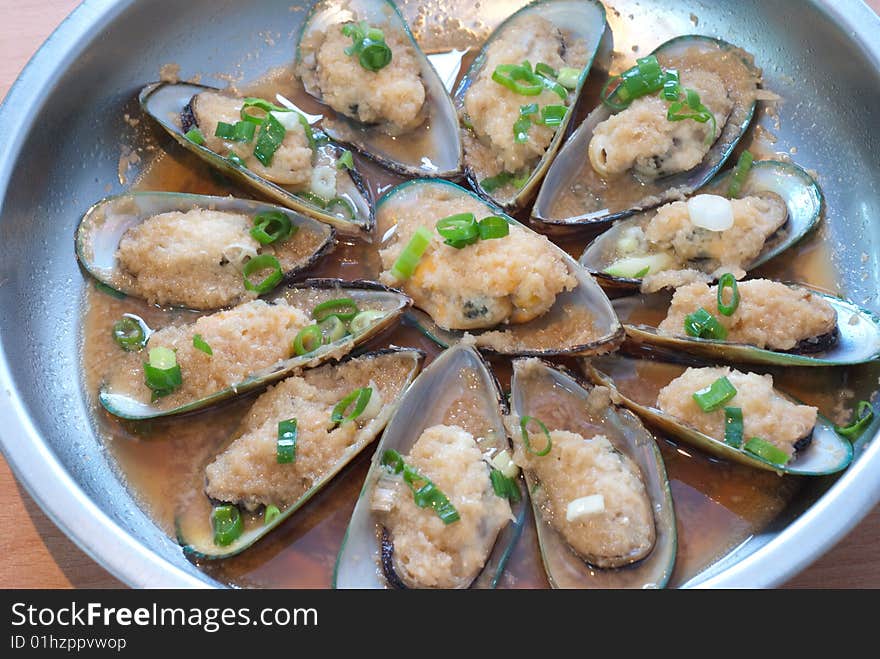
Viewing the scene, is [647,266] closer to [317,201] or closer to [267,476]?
[317,201]

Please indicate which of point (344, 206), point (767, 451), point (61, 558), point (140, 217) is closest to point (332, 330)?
point (344, 206)

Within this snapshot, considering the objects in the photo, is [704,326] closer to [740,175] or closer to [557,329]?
[557,329]

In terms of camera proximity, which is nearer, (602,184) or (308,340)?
(308,340)

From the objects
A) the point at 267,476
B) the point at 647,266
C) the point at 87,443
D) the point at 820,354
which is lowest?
the point at 87,443

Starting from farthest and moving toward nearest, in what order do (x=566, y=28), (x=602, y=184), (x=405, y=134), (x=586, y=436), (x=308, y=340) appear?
(x=566, y=28) → (x=405, y=134) → (x=602, y=184) → (x=308, y=340) → (x=586, y=436)

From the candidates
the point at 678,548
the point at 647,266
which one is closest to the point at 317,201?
the point at 647,266

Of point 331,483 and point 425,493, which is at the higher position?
point 425,493

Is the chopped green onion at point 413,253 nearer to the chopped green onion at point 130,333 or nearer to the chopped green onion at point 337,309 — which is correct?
the chopped green onion at point 337,309
